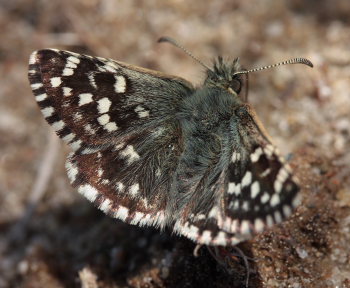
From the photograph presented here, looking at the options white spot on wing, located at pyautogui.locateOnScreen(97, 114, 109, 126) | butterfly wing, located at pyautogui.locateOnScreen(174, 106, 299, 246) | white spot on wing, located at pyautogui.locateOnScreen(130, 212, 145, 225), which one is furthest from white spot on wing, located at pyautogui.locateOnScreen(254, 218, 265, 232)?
white spot on wing, located at pyautogui.locateOnScreen(97, 114, 109, 126)

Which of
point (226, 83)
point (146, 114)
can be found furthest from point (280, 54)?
point (146, 114)

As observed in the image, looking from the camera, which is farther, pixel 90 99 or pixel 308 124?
pixel 308 124

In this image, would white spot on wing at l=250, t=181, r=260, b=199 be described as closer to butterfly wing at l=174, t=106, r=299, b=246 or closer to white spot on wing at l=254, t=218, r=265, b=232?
butterfly wing at l=174, t=106, r=299, b=246

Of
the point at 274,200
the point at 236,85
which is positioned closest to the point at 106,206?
the point at 274,200

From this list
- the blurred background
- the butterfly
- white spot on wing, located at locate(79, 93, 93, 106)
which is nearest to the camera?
the butterfly

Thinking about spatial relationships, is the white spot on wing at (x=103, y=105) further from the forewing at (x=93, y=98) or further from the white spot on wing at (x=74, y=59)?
the white spot on wing at (x=74, y=59)

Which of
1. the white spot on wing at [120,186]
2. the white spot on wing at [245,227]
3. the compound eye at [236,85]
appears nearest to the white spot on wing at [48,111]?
the white spot on wing at [120,186]

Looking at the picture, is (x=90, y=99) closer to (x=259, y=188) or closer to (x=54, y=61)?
(x=54, y=61)
